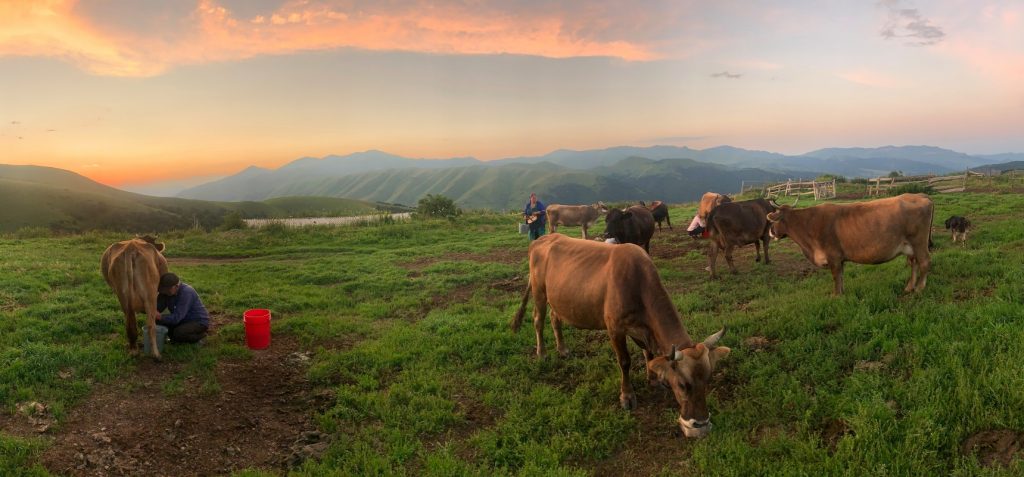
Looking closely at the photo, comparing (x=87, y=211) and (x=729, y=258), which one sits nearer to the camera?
(x=729, y=258)

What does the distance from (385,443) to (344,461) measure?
49cm

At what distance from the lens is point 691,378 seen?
16.0 feet

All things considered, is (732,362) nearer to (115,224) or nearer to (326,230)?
(326,230)

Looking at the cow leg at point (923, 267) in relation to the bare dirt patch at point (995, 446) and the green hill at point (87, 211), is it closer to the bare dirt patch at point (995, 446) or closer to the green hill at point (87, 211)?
the bare dirt patch at point (995, 446)

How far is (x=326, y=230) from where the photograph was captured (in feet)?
87.8

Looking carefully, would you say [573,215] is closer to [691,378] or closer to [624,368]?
[624,368]

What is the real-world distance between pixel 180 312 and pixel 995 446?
1024 centimetres

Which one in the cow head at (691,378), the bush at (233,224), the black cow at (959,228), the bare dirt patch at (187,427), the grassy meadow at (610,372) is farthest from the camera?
the bush at (233,224)

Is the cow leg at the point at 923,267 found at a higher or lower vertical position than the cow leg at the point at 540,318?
higher

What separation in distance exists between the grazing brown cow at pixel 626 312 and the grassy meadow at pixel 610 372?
20.2 inches

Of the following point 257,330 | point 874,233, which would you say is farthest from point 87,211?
point 874,233

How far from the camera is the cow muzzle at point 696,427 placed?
500 cm

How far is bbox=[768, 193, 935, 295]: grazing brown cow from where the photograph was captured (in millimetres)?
7766

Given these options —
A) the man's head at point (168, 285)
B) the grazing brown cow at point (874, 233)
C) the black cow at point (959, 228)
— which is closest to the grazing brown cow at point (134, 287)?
the man's head at point (168, 285)
